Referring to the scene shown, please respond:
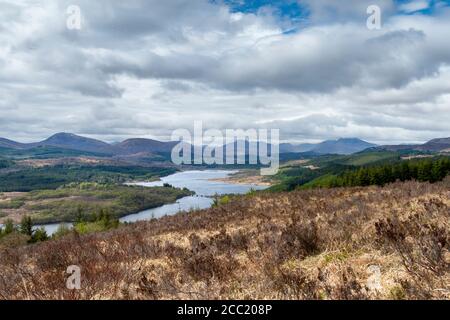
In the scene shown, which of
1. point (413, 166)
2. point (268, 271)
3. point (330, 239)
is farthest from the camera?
point (413, 166)

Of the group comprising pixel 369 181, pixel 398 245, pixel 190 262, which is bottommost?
pixel 369 181

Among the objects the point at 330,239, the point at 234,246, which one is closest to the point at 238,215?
the point at 234,246

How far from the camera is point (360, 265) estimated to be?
6.53 m

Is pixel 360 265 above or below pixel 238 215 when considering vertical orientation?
above

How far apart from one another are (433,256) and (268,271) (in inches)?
101

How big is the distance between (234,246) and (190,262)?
2288 mm

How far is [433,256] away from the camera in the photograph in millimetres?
5434

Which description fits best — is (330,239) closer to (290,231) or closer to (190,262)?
(290,231)
